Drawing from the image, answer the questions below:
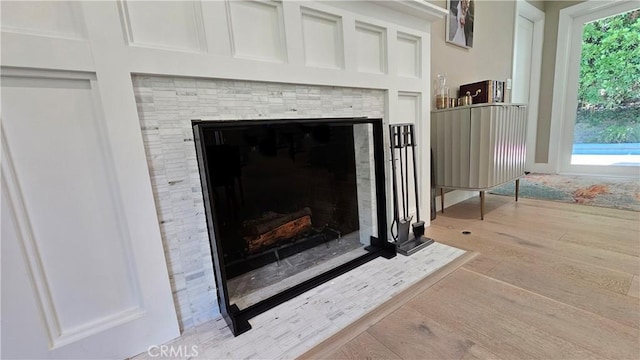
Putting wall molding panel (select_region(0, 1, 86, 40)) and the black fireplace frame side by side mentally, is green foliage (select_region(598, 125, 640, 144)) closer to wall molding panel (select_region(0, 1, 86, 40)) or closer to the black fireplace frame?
the black fireplace frame

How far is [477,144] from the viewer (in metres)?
2.02

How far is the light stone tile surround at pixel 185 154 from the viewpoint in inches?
37.7

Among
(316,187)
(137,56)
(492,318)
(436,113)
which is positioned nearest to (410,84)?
(436,113)

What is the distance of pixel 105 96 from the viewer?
85 centimetres

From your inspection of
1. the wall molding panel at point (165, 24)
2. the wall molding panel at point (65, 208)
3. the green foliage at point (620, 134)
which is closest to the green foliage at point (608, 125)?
the green foliage at point (620, 134)

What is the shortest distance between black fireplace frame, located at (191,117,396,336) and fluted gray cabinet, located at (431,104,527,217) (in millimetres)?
948

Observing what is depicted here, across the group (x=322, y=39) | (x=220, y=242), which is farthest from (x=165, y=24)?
(x=220, y=242)

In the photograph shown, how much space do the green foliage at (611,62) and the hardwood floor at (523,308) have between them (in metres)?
2.43

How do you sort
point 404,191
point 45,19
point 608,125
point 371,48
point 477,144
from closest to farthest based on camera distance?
point 45,19, point 371,48, point 404,191, point 477,144, point 608,125

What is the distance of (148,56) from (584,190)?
3895mm

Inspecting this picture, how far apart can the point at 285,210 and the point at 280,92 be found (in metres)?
0.62

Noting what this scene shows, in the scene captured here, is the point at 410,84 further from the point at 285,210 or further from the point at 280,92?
the point at 285,210

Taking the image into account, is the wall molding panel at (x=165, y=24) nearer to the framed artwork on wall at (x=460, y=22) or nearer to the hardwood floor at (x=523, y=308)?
the hardwood floor at (x=523, y=308)

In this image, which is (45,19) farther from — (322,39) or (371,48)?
(371,48)
